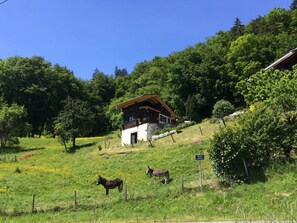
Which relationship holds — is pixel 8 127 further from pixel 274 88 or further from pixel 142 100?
pixel 274 88

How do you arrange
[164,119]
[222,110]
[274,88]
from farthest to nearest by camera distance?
[164,119]
[222,110]
[274,88]

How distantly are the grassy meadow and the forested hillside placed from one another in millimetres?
21384

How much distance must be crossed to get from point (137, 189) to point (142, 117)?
29484mm

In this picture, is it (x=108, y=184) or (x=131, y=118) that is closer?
(x=108, y=184)

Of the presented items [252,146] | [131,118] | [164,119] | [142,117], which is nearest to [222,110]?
[164,119]

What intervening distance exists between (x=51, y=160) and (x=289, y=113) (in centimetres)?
3033

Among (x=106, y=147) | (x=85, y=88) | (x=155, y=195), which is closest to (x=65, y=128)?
(x=106, y=147)

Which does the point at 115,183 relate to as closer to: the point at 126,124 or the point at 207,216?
the point at 207,216

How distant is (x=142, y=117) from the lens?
2176 inches

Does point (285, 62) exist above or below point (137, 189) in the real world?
above

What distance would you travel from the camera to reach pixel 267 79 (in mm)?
31438

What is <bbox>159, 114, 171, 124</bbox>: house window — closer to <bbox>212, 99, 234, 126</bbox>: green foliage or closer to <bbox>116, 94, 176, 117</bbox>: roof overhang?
<bbox>116, 94, 176, 117</bbox>: roof overhang

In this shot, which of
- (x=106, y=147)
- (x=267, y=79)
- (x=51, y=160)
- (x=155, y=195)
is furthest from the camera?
(x=106, y=147)

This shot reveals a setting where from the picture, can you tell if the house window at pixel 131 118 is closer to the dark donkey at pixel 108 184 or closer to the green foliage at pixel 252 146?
the dark donkey at pixel 108 184
